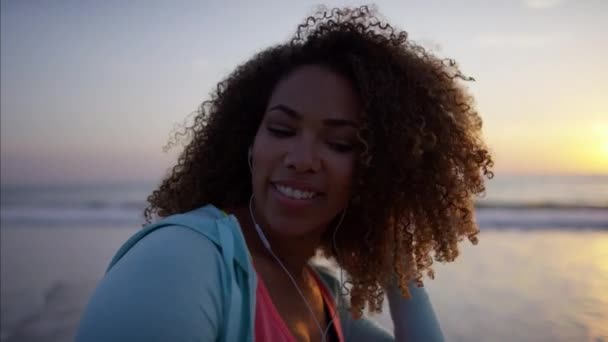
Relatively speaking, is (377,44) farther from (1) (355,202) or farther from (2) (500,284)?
(2) (500,284)

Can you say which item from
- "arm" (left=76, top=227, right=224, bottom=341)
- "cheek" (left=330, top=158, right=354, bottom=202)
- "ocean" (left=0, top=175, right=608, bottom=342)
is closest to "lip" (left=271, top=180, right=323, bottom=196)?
"cheek" (left=330, top=158, right=354, bottom=202)

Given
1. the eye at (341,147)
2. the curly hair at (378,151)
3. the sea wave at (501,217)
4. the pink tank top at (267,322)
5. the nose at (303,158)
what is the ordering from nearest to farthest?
1. the pink tank top at (267,322)
2. the nose at (303,158)
3. the eye at (341,147)
4. the curly hair at (378,151)
5. the sea wave at (501,217)

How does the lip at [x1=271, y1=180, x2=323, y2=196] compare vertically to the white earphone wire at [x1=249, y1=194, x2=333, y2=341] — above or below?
above

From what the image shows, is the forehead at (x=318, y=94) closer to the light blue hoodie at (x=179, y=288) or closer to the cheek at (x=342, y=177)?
the cheek at (x=342, y=177)

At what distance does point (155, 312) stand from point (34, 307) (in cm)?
476

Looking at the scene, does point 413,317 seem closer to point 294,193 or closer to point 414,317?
point 414,317

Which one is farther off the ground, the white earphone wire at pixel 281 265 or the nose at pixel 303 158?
the nose at pixel 303 158

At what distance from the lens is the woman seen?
66.2 inches

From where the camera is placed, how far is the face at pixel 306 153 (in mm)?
2043

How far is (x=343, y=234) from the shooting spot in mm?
2668

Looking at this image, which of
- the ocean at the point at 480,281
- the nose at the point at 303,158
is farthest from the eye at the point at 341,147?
the ocean at the point at 480,281

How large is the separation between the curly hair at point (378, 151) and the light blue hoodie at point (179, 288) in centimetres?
82

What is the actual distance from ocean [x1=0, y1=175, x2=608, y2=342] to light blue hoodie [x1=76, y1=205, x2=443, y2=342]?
345 centimetres

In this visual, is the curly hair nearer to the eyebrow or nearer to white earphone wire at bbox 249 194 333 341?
the eyebrow
